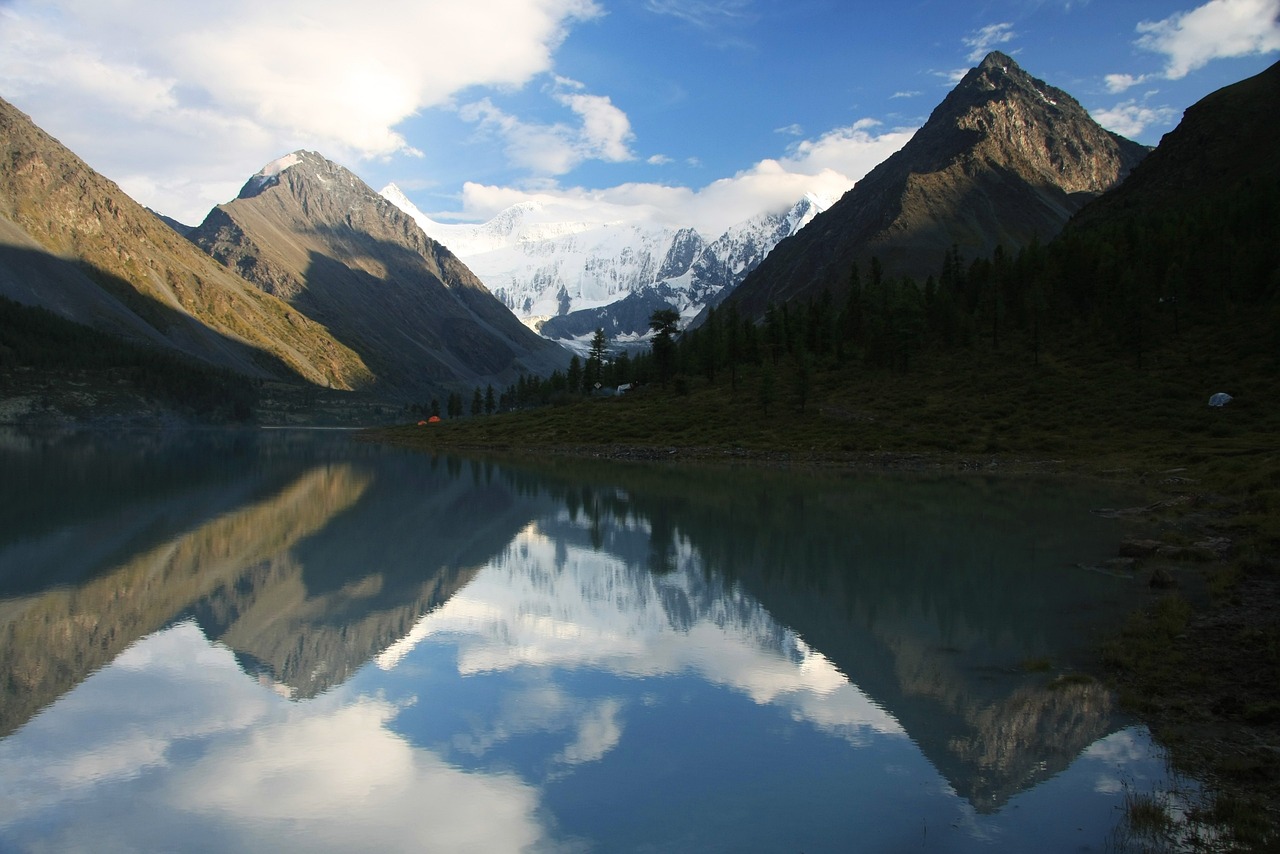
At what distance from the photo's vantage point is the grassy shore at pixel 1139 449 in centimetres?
1326

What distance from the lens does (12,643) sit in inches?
714

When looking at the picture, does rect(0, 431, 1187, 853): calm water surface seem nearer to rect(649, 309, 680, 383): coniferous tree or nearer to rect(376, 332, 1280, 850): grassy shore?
rect(376, 332, 1280, 850): grassy shore

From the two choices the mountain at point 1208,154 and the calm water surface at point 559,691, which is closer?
the calm water surface at point 559,691

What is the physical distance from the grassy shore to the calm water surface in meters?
1.29

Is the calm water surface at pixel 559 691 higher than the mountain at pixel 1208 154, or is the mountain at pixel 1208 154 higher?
the mountain at pixel 1208 154

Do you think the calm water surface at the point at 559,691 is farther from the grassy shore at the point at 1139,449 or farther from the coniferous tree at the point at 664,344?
the coniferous tree at the point at 664,344

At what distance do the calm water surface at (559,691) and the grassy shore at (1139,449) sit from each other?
129 centimetres

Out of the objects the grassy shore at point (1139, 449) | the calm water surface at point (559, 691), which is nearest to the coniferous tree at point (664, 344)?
the grassy shore at point (1139, 449)

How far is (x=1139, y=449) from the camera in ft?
219

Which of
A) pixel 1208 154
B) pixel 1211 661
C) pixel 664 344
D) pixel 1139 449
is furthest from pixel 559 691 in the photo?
pixel 1208 154

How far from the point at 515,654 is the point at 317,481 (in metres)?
51.1

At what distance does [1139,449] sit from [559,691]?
219 feet

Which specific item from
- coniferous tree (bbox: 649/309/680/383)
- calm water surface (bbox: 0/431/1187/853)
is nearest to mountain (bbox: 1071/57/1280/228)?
coniferous tree (bbox: 649/309/680/383)

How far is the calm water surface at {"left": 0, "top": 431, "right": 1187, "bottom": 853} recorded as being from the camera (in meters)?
11.1
